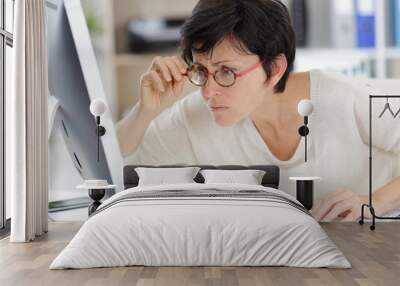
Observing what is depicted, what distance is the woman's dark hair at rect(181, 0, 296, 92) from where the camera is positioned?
6.91 meters

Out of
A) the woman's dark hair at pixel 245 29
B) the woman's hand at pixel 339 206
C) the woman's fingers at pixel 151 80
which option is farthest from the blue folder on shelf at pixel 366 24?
the woman's fingers at pixel 151 80

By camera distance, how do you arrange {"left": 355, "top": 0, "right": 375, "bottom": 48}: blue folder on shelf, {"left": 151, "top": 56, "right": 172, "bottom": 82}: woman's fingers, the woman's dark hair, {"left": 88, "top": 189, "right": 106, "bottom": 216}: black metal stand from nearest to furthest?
the woman's dark hair, {"left": 88, "top": 189, "right": 106, "bottom": 216}: black metal stand, {"left": 151, "top": 56, "right": 172, "bottom": 82}: woman's fingers, {"left": 355, "top": 0, "right": 375, "bottom": 48}: blue folder on shelf

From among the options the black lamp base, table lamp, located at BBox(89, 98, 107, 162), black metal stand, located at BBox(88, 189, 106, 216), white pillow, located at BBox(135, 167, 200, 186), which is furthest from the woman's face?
black metal stand, located at BBox(88, 189, 106, 216)

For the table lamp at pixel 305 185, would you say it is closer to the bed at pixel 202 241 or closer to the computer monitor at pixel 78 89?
the computer monitor at pixel 78 89

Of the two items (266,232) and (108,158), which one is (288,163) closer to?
(108,158)

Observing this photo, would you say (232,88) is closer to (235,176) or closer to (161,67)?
(161,67)

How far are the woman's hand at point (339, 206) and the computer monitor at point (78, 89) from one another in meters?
2.22

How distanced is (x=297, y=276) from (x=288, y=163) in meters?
2.97

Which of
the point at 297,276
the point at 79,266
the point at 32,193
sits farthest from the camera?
the point at 32,193

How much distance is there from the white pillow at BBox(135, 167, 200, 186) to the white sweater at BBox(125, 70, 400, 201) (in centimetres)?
20

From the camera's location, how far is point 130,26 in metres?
7.31

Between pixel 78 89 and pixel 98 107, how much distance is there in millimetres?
438

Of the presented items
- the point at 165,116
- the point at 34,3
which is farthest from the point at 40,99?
the point at 165,116

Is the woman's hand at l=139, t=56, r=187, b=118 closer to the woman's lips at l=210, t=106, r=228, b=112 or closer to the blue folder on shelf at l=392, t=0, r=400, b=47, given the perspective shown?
the woman's lips at l=210, t=106, r=228, b=112
